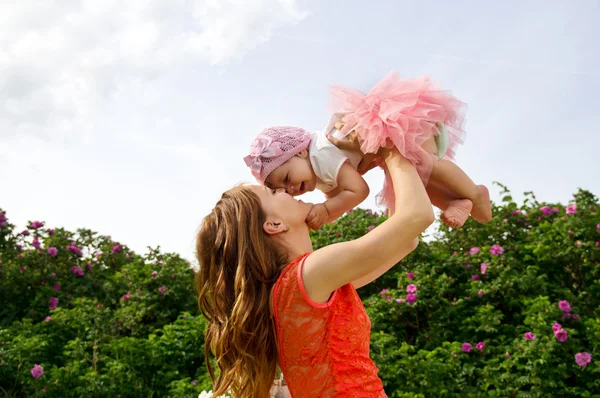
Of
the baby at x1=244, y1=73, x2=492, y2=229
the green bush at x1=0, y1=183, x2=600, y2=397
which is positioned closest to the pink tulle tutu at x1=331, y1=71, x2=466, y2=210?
the baby at x1=244, y1=73, x2=492, y2=229

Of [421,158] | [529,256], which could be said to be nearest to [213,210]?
[421,158]

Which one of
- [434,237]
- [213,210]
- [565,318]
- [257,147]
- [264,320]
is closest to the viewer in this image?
[264,320]

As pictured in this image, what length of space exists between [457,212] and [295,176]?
22.0 inches

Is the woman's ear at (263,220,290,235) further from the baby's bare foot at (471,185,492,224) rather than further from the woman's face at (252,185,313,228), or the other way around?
the baby's bare foot at (471,185,492,224)

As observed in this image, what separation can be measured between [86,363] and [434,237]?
2865mm

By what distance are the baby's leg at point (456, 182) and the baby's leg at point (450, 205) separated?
3 cm

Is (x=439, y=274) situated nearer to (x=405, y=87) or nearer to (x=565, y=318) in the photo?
(x=565, y=318)

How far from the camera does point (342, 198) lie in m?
2.16

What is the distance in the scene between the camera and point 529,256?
494cm

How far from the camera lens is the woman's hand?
220cm

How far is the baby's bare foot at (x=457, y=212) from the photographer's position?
2.20 m

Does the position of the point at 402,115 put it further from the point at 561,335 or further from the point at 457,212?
the point at 561,335

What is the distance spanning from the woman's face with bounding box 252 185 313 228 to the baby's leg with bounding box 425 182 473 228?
491mm

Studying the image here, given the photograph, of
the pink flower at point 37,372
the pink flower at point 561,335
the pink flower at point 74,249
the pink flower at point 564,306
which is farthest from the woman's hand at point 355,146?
the pink flower at point 74,249
